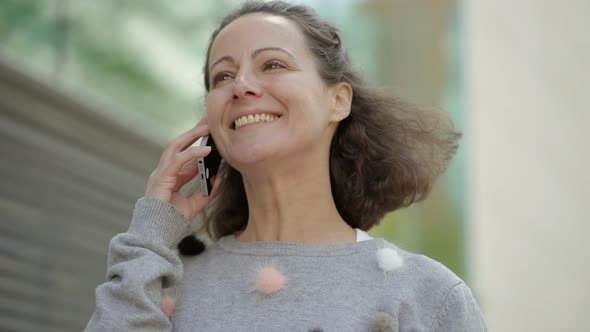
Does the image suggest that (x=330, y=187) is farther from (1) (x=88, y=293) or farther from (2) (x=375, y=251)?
(1) (x=88, y=293)

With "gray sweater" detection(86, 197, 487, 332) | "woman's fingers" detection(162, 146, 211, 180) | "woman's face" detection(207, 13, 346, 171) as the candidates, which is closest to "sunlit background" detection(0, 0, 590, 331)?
"woman's face" detection(207, 13, 346, 171)

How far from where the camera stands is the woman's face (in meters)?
2.63

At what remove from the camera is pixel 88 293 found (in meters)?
4.94

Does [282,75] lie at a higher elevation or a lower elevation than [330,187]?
higher

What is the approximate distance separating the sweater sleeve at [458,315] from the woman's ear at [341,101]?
73 centimetres

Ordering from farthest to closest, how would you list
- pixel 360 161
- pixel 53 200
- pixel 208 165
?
pixel 53 200
pixel 360 161
pixel 208 165

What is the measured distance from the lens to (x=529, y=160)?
12.0 metres

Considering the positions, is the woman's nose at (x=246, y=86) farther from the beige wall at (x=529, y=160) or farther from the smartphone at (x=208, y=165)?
the beige wall at (x=529, y=160)

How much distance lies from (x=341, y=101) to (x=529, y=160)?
9.61 metres

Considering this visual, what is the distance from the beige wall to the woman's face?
7598 millimetres

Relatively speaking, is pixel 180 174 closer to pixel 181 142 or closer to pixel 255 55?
pixel 181 142

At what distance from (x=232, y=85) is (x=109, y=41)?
8.97 ft

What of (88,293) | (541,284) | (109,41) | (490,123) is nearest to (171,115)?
(109,41)

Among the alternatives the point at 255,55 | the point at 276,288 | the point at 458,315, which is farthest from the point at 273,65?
the point at 458,315
